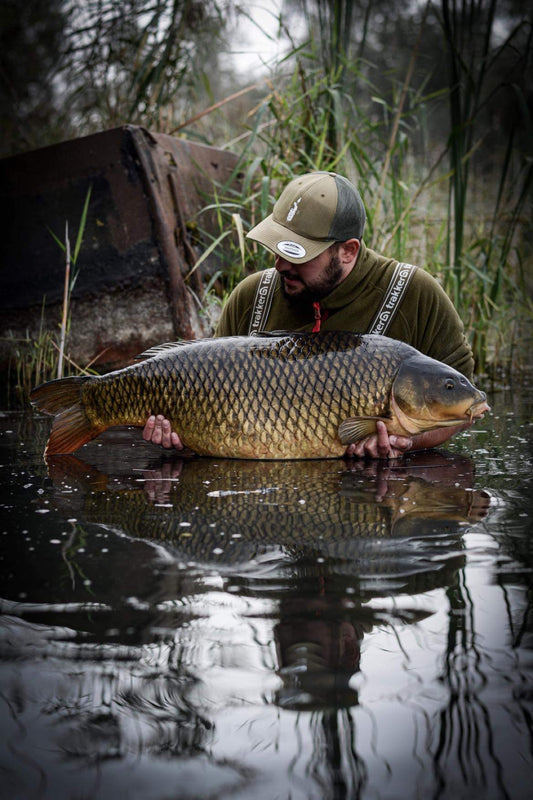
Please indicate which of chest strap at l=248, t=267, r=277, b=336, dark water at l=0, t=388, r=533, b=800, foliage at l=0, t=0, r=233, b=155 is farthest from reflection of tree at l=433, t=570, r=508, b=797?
foliage at l=0, t=0, r=233, b=155

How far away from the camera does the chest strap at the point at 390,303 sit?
2.87 m

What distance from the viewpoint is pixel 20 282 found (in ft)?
15.2

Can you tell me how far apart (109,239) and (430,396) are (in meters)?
2.55

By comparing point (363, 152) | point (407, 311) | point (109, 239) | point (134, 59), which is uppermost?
point (134, 59)

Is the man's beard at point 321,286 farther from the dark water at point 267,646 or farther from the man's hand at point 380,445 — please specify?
the dark water at point 267,646

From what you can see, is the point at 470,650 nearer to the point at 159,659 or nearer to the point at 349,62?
the point at 159,659

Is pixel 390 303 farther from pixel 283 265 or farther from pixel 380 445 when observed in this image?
pixel 380 445

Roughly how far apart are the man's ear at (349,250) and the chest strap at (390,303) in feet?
0.55

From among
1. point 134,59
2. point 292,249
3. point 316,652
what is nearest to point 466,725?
point 316,652

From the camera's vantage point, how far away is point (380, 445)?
8.32ft

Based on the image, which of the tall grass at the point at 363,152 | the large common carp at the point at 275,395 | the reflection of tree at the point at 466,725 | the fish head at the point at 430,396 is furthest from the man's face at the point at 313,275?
the reflection of tree at the point at 466,725

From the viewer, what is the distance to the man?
267 centimetres

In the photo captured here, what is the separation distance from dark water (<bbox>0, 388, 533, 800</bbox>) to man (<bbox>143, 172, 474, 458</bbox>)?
79 centimetres

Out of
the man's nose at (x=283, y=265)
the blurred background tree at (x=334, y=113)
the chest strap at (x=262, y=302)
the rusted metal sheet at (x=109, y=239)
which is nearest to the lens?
the man's nose at (x=283, y=265)
